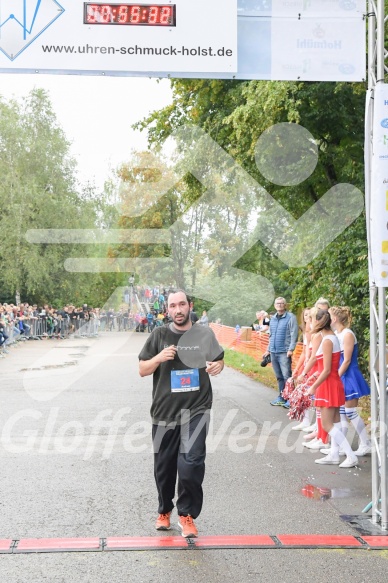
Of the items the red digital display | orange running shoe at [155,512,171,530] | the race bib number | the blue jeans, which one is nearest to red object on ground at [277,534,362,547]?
orange running shoe at [155,512,171,530]

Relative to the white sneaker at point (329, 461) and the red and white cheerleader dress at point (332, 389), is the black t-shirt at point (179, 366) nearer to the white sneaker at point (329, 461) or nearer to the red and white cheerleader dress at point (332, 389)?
the red and white cheerleader dress at point (332, 389)

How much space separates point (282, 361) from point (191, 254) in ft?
92.3

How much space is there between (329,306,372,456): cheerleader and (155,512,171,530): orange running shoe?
3193mm

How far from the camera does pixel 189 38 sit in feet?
24.3

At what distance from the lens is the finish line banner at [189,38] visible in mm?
7309

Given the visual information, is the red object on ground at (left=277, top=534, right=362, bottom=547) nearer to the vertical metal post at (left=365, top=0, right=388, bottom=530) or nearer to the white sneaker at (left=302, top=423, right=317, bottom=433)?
the vertical metal post at (left=365, top=0, right=388, bottom=530)

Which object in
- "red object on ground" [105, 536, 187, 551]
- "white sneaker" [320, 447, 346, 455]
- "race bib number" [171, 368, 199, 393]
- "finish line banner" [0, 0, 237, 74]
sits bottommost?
"white sneaker" [320, 447, 346, 455]

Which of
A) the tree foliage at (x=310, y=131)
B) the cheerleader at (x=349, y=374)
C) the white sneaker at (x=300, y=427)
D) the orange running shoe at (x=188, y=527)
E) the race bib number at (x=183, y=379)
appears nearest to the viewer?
the orange running shoe at (x=188, y=527)

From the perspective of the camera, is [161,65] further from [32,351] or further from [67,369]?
[32,351]

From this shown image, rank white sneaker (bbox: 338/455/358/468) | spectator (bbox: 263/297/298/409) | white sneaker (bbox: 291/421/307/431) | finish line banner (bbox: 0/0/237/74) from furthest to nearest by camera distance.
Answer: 1. spectator (bbox: 263/297/298/409)
2. white sneaker (bbox: 291/421/307/431)
3. white sneaker (bbox: 338/455/358/468)
4. finish line banner (bbox: 0/0/237/74)

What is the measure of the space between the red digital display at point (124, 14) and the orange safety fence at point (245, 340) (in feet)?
58.9

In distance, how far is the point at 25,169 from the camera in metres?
54.5

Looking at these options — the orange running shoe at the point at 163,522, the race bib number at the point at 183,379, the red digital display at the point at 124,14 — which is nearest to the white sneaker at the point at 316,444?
the orange running shoe at the point at 163,522

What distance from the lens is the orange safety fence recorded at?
25.7 metres
